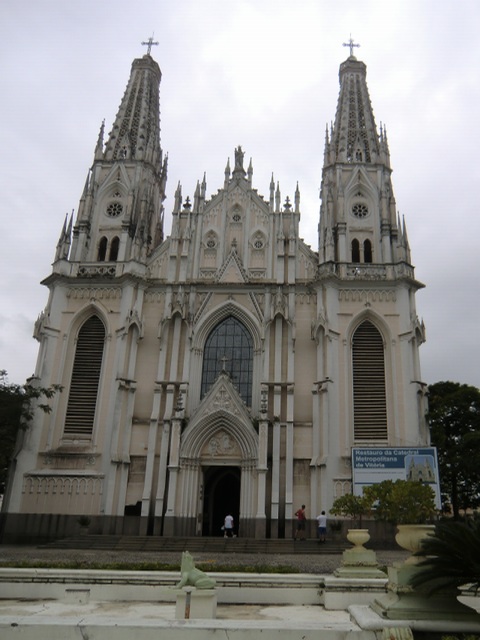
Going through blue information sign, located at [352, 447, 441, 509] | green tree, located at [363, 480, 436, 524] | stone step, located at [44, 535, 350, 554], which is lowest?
stone step, located at [44, 535, 350, 554]

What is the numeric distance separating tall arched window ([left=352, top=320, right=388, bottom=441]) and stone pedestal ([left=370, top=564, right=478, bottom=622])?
19.0 metres

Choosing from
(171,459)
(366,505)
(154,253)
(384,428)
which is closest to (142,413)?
(171,459)

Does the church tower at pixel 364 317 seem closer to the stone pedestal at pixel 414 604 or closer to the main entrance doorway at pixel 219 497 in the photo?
the main entrance doorway at pixel 219 497

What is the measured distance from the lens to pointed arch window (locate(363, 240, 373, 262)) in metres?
30.6

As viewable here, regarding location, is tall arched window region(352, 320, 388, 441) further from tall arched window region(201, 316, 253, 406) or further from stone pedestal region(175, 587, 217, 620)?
stone pedestal region(175, 587, 217, 620)

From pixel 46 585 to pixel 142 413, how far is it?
17033 millimetres

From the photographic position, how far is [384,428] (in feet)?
85.5

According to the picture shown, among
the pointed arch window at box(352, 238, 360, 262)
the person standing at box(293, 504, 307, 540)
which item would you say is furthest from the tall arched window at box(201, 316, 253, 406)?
the pointed arch window at box(352, 238, 360, 262)

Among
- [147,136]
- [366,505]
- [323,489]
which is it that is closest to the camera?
[366,505]

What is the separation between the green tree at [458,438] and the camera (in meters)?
27.6

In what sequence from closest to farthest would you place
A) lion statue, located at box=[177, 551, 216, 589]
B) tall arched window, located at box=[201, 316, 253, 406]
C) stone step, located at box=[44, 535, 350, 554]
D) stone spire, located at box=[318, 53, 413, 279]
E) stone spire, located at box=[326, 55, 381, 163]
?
lion statue, located at box=[177, 551, 216, 589]
stone step, located at box=[44, 535, 350, 554]
tall arched window, located at box=[201, 316, 253, 406]
stone spire, located at box=[318, 53, 413, 279]
stone spire, located at box=[326, 55, 381, 163]

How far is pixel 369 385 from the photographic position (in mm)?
26938

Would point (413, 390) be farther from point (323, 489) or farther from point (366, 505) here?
point (366, 505)

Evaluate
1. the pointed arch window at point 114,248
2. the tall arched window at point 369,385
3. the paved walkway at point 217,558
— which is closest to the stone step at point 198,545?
the paved walkway at point 217,558
